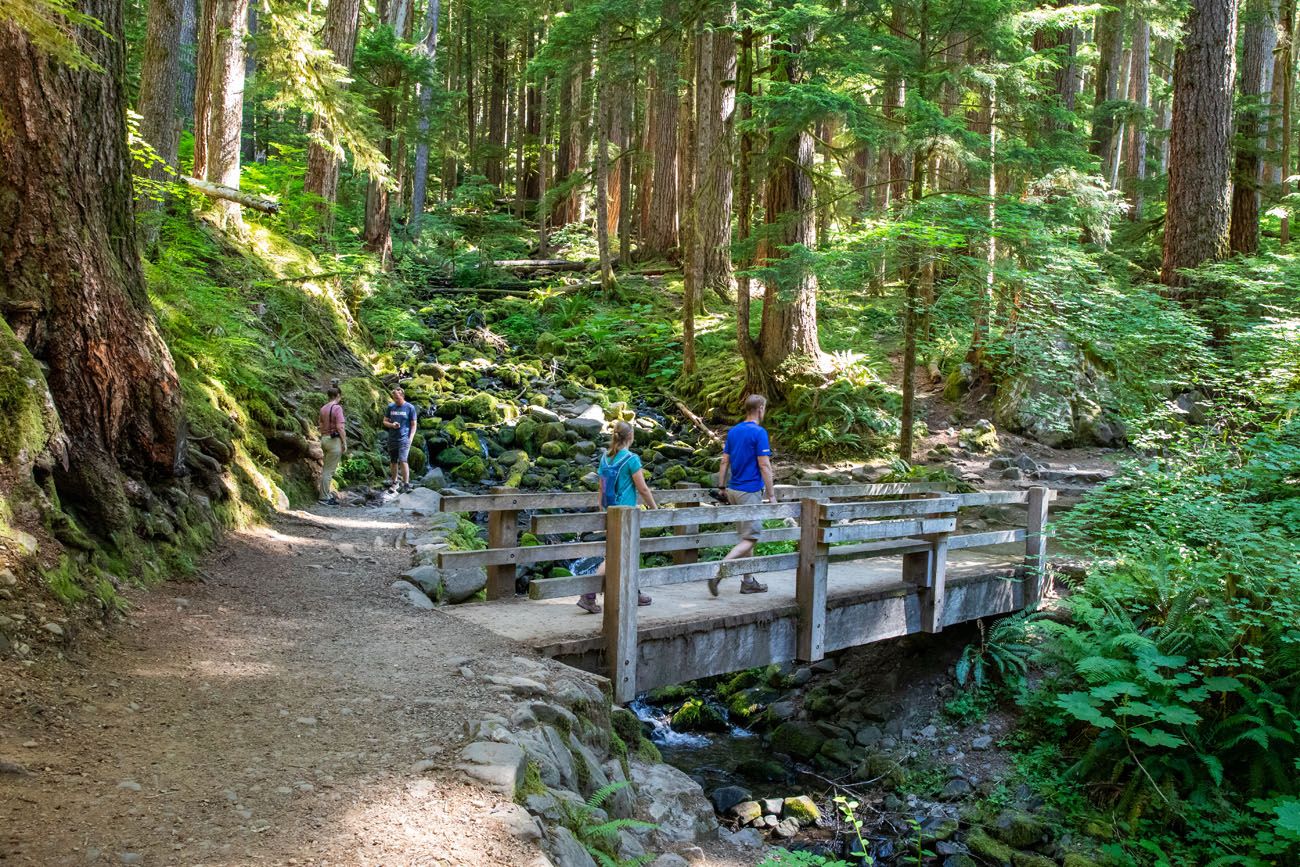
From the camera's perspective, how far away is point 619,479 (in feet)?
23.5

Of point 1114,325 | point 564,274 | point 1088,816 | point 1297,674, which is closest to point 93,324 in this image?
point 1088,816

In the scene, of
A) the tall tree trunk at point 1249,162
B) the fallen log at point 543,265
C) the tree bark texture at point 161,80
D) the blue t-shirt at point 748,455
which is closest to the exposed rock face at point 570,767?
the blue t-shirt at point 748,455

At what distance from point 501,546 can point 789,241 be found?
29.8 ft

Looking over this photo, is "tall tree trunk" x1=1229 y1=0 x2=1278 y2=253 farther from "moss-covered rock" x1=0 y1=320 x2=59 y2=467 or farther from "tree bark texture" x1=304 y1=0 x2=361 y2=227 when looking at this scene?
"moss-covered rock" x1=0 y1=320 x2=59 y2=467

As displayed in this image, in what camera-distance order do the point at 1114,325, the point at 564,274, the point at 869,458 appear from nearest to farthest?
the point at 1114,325, the point at 869,458, the point at 564,274

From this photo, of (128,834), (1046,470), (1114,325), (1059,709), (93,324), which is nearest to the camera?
(128,834)

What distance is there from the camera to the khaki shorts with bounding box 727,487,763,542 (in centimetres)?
779

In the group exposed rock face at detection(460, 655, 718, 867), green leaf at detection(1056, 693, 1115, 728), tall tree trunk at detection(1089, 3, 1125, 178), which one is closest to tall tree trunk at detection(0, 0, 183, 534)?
exposed rock face at detection(460, 655, 718, 867)

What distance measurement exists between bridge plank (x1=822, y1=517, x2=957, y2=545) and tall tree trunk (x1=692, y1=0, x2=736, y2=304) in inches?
381

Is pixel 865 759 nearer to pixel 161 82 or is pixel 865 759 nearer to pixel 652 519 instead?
pixel 652 519

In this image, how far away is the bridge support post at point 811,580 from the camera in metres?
7.50

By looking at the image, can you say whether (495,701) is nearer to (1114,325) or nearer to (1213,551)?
(1213,551)

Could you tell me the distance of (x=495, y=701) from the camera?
193 inches

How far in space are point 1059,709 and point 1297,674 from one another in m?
2.01
